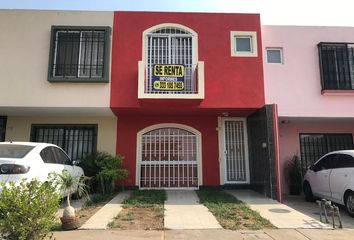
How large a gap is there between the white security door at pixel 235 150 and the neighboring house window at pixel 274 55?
246 cm

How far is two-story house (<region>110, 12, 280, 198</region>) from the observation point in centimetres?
983

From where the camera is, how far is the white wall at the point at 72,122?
1145 cm

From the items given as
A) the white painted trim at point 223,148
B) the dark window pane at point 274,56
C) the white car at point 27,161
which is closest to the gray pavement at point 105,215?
the white car at point 27,161

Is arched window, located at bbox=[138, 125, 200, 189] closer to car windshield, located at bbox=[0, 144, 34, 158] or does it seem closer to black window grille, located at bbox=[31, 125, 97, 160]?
black window grille, located at bbox=[31, 125, 97, 160]

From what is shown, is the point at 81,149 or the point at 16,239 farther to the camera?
the point at 81,149

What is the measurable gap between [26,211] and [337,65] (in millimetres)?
10774

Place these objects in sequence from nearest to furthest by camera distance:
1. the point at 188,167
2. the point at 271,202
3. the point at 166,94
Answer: the point at 271,202
the point at 166,94
the point at 188,167

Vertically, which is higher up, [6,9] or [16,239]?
[6,9]

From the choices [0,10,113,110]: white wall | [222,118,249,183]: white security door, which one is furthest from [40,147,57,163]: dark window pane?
[222,118,249,183]: white security door

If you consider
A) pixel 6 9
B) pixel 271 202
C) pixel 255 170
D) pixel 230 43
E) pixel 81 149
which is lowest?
pixel 271 202

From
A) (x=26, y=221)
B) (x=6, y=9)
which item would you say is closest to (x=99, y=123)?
(x=6, y=9)

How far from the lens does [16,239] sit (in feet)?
14.1

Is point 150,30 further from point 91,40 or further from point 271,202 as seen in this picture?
Result: point 271,202

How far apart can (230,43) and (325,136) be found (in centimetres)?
551
